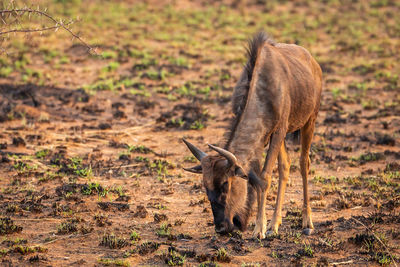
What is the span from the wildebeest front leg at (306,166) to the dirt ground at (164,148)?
0.50ft

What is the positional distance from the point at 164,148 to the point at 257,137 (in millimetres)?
4887

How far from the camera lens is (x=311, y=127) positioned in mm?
7660

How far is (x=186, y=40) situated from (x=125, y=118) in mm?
9561

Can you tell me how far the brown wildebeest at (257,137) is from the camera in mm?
5770

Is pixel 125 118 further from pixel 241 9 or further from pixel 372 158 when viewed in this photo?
pixel 241 9

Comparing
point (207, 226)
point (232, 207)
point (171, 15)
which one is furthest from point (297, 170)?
point (171, 15)

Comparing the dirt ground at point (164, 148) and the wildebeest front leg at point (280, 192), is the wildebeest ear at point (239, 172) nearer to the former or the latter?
the dirt ground at point (164, 148)

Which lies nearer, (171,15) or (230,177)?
(230,177)

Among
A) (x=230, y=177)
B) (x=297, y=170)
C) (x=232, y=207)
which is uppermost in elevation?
(x=230, y=177)

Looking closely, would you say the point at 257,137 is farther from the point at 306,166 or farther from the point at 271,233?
the point at 306,166

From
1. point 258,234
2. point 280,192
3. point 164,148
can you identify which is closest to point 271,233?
point 258,234

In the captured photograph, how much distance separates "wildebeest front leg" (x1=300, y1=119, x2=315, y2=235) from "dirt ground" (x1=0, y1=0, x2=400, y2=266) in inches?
6.0

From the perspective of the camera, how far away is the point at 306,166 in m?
7.38

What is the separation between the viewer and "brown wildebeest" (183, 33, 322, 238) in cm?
577
